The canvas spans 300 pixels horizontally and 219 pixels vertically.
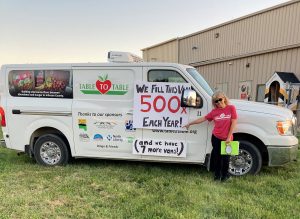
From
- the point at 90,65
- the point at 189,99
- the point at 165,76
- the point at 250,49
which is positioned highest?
the point at 250,49

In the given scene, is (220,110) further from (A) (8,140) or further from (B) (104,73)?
(A) (8,140)

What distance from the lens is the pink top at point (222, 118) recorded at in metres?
4.73

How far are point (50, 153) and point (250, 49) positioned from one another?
40.4 ft

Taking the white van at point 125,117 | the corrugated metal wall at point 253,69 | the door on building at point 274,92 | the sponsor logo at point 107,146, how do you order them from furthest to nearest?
the corrugated metal wall at point 253,69 < the door on building at point 274,92 < the sponsor logo at point 107,146 < the white van at point 125,117

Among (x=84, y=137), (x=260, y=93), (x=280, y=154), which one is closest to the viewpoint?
(x=280, y=154)

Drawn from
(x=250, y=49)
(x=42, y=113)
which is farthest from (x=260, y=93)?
(x=42, y=113)

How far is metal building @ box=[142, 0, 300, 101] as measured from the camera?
12.6 metres

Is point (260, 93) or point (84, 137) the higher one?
point (260, 93)

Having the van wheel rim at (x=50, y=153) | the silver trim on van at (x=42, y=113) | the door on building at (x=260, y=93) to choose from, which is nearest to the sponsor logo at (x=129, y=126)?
the silver trim on van at (x=42, y=113)

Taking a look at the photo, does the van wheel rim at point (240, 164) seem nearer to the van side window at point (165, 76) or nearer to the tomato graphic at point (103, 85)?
the van side window at point (165, 76)

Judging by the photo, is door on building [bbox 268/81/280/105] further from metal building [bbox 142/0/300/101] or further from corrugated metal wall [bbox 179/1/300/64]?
corrugated metal wall [bbox 179/1/300/64]

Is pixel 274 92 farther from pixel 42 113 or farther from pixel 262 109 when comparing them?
pixel 42 113

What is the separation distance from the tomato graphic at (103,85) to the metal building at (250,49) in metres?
9.54

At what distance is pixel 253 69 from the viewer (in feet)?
47.7
